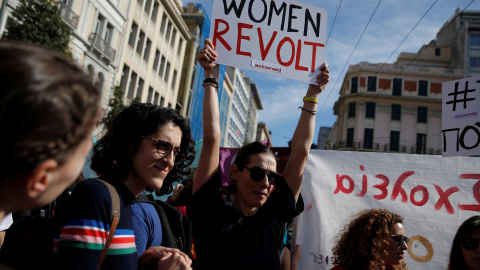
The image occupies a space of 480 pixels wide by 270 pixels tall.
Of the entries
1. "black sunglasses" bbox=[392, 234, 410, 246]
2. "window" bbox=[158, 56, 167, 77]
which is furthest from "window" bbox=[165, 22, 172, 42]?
"black sunglasses" bbox=[392, 234, 410, 246]

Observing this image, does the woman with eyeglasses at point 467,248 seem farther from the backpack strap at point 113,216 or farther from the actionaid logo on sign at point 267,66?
the backpack strap at point 113,216

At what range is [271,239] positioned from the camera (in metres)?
2.12

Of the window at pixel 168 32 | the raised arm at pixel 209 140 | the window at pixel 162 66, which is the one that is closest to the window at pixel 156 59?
the window at pixel 162 66

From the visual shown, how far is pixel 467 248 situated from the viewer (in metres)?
2.79

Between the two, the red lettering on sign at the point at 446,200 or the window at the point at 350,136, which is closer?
the red lettering on sign at the point at 446,200

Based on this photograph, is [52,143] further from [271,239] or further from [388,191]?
[388,191]

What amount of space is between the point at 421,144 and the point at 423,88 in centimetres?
632

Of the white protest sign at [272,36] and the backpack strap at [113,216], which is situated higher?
the white protest sign at [272,36]

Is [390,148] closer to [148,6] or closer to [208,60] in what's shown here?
[148,6]

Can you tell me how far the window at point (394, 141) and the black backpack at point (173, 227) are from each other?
143ft

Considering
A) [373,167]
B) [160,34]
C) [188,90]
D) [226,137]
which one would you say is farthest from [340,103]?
[373,167]

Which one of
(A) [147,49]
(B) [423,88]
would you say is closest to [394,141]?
(B) [423,88]

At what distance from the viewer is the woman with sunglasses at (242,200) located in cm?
198

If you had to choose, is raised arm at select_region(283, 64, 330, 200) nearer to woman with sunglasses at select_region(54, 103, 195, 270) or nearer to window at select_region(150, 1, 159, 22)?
woman with sunglasses at select_region(54, 103, 195, 270)
